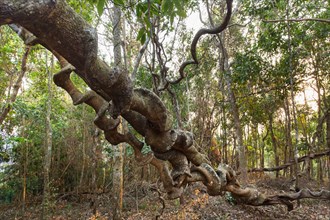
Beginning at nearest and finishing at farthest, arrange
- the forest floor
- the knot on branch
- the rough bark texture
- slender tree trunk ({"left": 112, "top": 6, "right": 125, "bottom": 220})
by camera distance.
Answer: the rough bark texture < the knot on branch < slender tree trunk ({"left": 112, "top": 6, "right": 125, "bottom": 220}) < the forest floor

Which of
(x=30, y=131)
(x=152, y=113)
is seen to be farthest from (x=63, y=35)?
(x=30, y=131)

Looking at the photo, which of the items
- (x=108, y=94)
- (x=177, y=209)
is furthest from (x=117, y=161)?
(x=108, y=94)

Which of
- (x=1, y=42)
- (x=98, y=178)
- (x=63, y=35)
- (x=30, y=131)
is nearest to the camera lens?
(x=63, y=35)

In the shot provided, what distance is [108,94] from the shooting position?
1.65 meters

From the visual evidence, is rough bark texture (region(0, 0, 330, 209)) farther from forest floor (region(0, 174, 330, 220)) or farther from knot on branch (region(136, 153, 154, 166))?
forest floor (region(0, 174, 330, 220))

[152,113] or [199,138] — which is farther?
[199,138]

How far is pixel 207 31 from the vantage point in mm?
2197

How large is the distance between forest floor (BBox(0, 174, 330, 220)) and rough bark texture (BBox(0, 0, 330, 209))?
1203mm

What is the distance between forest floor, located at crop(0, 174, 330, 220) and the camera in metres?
5.03

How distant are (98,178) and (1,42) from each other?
5.25 metres

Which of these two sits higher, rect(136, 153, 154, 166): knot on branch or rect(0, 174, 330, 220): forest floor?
rect(136, 153, 154, 166): knot on branch

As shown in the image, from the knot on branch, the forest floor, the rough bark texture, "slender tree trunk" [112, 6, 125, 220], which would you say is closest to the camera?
the rough bark texture

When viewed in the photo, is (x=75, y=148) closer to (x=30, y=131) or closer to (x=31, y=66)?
(x=30, y=131)

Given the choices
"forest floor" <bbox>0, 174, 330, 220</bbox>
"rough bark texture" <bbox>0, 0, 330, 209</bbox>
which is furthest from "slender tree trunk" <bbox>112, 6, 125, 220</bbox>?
"rough bark texture" <bbox>0, 0, 330, 209</bbox>
